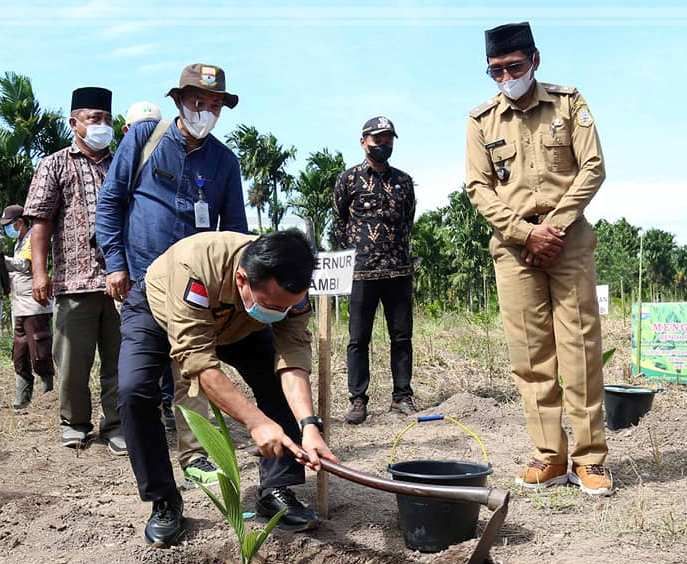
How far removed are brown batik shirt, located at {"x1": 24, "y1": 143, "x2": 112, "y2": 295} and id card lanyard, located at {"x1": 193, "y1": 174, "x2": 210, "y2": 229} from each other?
1142mm

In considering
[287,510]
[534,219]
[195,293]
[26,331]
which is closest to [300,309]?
[195,293]

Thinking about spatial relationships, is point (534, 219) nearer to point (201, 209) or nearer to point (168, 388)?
point (201, 209)

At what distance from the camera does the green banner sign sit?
22.2ft

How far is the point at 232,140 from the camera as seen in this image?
41188 millimetres

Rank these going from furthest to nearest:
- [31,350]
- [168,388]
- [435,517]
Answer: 1. [31,350]
2. [168,388]
3. [435,517]

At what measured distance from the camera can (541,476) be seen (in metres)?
3.70

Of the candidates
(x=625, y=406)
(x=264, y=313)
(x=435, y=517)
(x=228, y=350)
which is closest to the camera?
(x=264, y=313)

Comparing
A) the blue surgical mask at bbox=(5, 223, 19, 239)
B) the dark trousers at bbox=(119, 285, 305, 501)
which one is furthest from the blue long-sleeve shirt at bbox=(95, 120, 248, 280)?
the blue surgical mask at bbox=(5, 223, 19, 239)

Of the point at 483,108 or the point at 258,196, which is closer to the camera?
the point at 483,108

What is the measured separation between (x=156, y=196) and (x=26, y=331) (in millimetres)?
3753

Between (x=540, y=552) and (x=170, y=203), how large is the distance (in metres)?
2.24

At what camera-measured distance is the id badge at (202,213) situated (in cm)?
372

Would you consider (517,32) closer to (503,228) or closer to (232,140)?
(503,228)

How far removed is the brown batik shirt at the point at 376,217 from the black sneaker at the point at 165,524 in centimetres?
274
